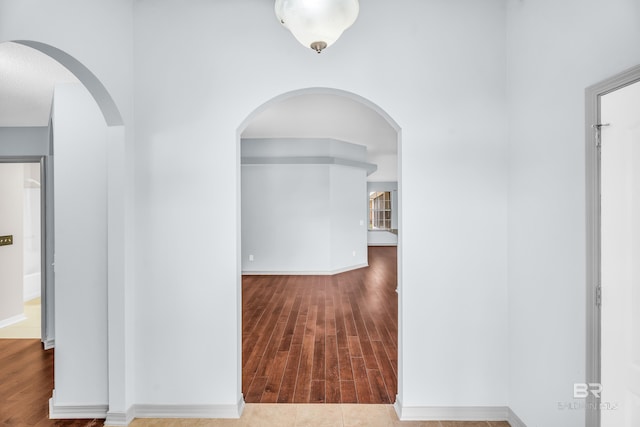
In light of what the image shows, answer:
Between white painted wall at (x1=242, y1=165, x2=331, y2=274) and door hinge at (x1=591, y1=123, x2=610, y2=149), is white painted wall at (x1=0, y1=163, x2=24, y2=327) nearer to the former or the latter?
white painted wall at (x1=242, y1=165, x2=331, y2=274)

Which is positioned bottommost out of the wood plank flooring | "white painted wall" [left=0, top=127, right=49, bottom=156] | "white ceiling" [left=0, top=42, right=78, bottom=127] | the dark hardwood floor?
the dark hardwood floor

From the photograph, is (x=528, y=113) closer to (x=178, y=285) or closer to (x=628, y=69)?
(x=628, y=69)

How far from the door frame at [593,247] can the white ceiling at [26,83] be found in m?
3.58

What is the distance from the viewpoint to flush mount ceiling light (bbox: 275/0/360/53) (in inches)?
58.6

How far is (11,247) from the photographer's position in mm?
4504

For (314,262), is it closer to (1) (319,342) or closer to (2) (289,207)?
(2) (289,207)

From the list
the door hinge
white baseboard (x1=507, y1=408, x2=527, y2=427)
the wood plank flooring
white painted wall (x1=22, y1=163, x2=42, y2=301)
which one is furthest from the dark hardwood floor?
the door hinge

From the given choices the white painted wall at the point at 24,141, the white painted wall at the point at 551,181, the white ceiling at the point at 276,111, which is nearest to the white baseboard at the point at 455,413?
the white painted wall at the point at 551,181

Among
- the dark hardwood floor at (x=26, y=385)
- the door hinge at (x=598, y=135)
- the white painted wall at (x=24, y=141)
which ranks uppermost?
the white painted wall at (x=24, y=141)

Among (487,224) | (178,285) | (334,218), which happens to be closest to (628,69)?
(487,224)

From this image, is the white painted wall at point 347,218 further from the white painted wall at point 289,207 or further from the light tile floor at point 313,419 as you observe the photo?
the light tile floor at point 313,419

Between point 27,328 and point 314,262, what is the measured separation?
4.82 m

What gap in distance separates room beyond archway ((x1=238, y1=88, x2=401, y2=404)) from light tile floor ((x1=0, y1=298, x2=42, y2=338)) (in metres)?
2.55

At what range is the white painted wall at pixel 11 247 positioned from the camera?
438cm
